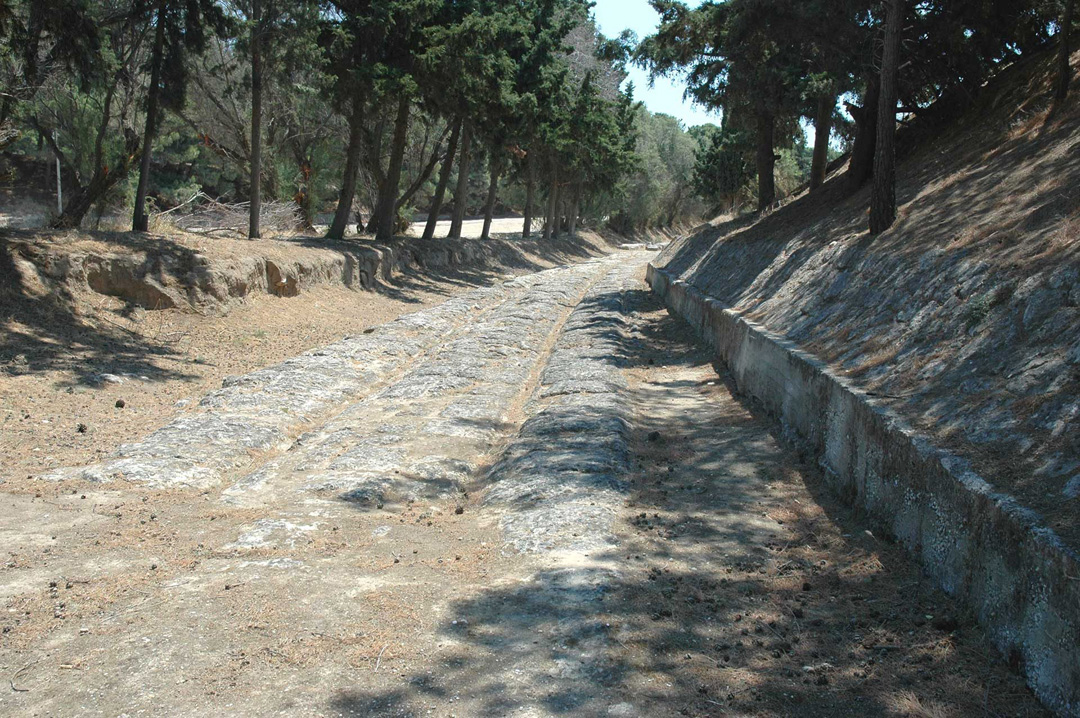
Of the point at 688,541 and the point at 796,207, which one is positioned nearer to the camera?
the point at 688,541

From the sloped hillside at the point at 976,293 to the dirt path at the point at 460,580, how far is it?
3.20ft

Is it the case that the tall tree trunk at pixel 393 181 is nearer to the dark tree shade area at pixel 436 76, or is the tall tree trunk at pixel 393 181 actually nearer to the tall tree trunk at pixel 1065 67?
the dark tree shade area at pixel 436 76

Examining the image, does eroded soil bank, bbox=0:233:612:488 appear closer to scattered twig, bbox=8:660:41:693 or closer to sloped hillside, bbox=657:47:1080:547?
scattered twig, bbox=8:660:41:693

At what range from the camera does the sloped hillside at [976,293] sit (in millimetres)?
5051

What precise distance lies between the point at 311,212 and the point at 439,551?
27.2 m

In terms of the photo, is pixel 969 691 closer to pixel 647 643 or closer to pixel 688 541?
pixel 647 643

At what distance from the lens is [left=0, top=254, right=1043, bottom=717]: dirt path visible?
12.8ft

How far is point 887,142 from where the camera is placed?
11469 mm

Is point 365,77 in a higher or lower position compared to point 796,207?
higher

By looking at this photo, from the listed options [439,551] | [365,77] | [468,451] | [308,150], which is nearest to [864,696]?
[439,551]

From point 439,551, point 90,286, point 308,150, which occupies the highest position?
point 308,150

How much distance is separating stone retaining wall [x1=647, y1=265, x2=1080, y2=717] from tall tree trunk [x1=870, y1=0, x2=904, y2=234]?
371 cm

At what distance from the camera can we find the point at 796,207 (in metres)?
19.6

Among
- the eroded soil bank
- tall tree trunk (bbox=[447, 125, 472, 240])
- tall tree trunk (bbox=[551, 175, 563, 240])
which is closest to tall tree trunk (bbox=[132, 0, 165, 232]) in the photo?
the eroded soil bank
